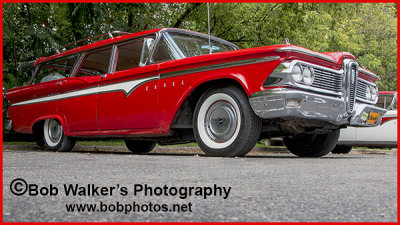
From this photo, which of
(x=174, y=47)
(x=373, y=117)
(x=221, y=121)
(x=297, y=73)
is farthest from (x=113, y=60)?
(x=373, y=117)

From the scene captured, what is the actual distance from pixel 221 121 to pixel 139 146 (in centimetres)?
314

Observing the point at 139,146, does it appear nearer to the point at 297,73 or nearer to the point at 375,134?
the point at 297,73

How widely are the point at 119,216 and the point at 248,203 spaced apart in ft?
1.96

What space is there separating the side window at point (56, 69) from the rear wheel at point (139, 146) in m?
1.60

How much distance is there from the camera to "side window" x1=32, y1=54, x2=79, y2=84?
7089mm

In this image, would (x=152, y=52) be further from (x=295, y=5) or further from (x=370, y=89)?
(x=295, y=5)

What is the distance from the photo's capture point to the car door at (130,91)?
5.40 meters

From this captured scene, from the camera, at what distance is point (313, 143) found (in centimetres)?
593

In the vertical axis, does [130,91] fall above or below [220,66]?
below

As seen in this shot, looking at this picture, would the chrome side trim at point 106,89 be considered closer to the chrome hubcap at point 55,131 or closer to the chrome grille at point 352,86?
the chrome hubcap at point 55,131

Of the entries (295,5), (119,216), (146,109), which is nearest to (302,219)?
(119,216)

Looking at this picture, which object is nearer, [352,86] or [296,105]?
[296,105]

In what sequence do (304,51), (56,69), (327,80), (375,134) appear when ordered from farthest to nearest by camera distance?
(375,134) < (56,69) < (327,80) < (304,51)

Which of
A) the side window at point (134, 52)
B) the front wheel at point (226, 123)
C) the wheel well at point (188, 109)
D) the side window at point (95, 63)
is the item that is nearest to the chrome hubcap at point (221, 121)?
the front wheel at point (226, 123)
